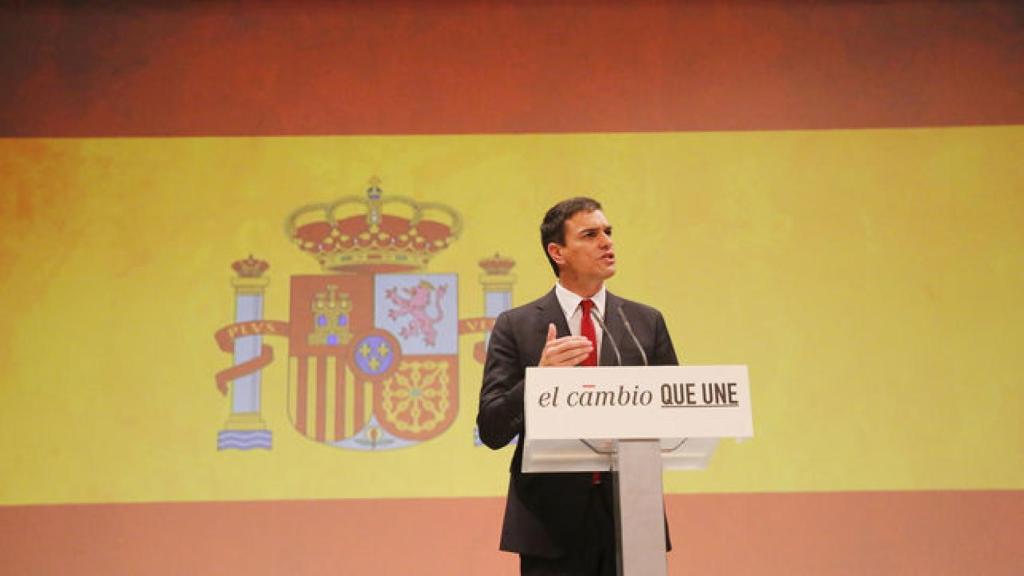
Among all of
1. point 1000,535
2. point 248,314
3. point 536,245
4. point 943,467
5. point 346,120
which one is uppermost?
point 346,120

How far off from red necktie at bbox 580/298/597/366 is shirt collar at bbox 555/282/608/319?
0.02 metres

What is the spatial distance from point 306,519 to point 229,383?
622mm

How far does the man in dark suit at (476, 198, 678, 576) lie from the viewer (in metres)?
2.22

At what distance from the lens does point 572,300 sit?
8.13 feet

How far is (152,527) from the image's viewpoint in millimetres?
3986

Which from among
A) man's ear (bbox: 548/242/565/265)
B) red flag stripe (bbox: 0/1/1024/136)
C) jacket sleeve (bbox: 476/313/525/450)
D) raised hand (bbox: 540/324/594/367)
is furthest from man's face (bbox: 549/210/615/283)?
red flag stripe (bbox: 0/1/1024/136)

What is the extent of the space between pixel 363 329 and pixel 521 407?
211 centimetres

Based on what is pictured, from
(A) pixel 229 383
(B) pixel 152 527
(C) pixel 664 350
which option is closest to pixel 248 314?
(A) pixel 229 383

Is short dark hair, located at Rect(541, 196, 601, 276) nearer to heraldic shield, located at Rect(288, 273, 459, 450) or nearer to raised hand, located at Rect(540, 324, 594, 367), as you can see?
raised hand, located at Rect(540, 324, 594, 367)

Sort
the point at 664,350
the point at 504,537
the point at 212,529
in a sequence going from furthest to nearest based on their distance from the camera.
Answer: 1. the point at 212,529
2. the point at 664,350
3. the point at 504,537

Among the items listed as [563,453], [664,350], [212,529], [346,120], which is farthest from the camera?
[346,120]

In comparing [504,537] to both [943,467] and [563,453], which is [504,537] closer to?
[563,453]

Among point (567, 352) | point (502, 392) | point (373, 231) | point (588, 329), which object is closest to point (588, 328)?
point (588, 329)

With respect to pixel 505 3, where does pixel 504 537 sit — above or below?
below
